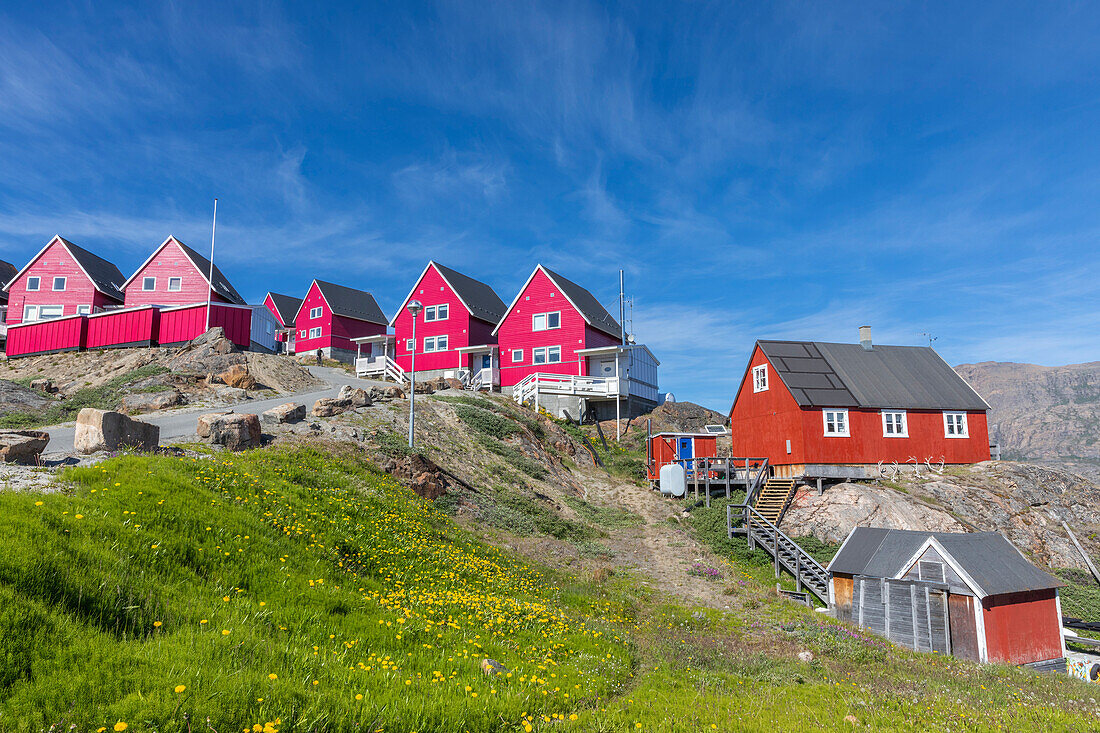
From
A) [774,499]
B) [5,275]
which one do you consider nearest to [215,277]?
[5,275]

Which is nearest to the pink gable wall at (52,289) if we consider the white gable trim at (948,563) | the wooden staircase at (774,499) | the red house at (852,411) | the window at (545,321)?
the window at (545,321)

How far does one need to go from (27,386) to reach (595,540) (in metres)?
31.6

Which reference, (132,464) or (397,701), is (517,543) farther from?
(397,701)

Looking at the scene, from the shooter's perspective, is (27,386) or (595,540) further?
(27,386)

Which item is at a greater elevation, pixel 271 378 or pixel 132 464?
pixel 271 378

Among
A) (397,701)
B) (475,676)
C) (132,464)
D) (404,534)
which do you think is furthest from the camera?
(404,534)

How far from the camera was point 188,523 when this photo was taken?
9312 millimetres

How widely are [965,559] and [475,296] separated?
4270 cm

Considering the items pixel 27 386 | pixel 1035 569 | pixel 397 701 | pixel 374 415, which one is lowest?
pixel 1035 569

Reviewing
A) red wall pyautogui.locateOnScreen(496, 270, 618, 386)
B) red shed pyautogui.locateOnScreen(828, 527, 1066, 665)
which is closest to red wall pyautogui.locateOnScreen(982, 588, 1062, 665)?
red shed pyautogui.locateOnScreen(828, 527, 1066, 665)

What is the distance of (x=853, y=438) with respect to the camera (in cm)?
2989

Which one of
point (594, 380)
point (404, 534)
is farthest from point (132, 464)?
point (594, 380)

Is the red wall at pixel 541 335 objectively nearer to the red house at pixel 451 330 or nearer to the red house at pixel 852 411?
the red house at pixel 451 330

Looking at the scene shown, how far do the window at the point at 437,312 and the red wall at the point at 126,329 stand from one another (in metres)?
19.5
